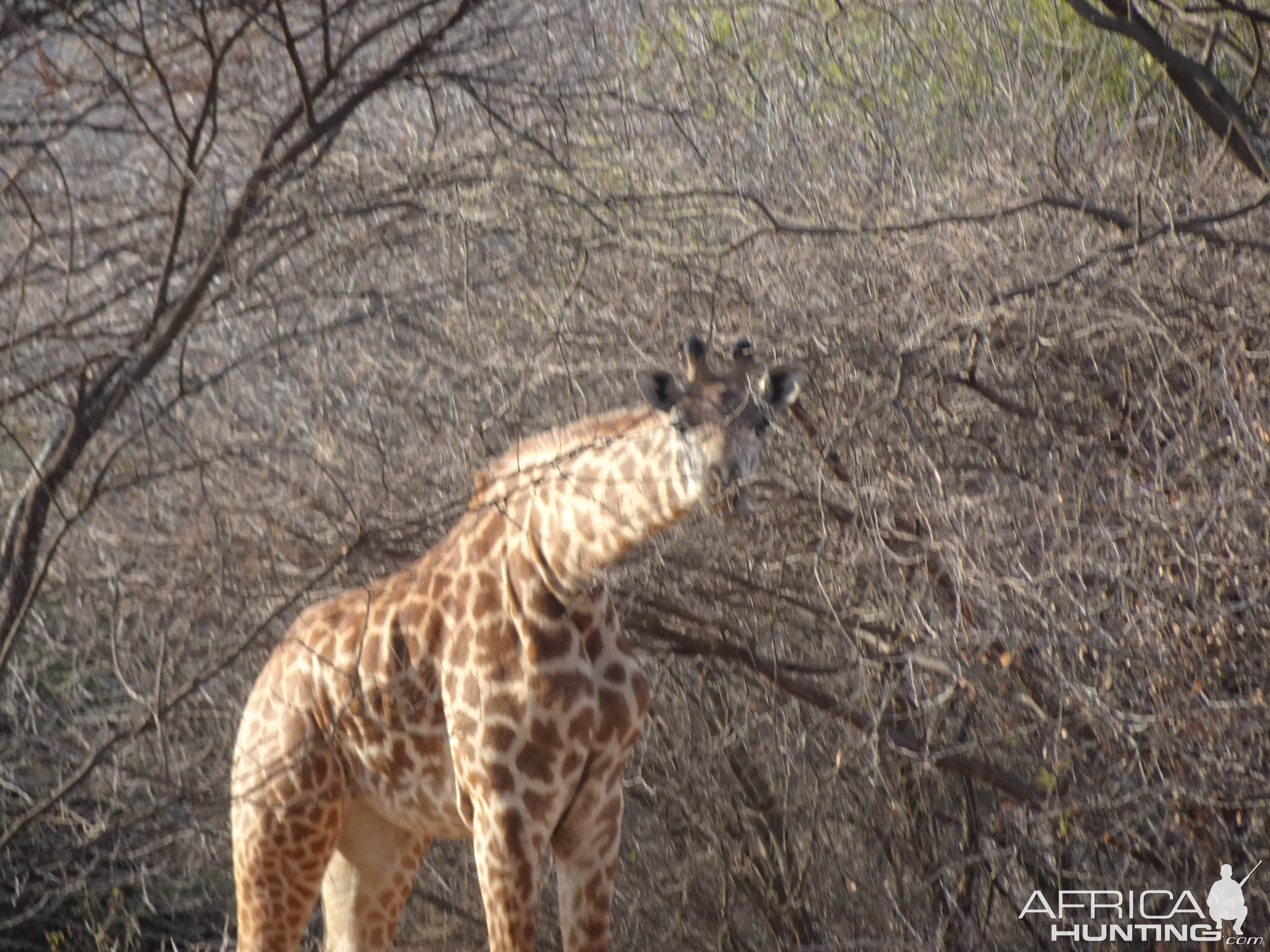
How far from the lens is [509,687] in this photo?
4066 millimetres

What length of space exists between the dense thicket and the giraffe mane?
0.31 m

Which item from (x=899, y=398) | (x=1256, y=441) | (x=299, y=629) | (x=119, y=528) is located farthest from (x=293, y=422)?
(x=1256, y=441)

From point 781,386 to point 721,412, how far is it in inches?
6.0

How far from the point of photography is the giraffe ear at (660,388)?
3.64 meters

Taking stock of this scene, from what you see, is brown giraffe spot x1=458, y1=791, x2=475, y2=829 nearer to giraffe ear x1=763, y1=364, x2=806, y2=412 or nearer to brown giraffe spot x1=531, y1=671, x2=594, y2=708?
brown giraffe spot x1=531, y1=671, x2=594, y2=708

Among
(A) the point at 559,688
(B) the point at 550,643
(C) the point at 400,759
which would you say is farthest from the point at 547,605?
(C) the point at 400,759

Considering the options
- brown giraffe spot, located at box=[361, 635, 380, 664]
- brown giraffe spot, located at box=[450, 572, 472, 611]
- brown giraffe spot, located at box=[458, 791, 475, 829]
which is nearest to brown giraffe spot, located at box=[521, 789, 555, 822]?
brown giraffe spot, located at box=[458, 791, 475, 829]

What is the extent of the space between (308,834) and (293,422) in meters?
2.12

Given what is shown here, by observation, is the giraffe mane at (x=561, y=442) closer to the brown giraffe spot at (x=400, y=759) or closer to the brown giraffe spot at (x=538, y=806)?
the brown giraffe spot at (x=400, y=759)

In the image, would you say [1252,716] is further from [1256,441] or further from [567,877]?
[567,877]

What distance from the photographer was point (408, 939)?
625 centimetres

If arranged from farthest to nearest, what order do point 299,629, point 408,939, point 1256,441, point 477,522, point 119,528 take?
1. point 408,939
2. point 119,528
3. point 299,629
4. point 477,522
5. point 1256,441

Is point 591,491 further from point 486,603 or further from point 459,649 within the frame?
point 459,649

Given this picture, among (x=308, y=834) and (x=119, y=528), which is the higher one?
(x=119, y=528)
